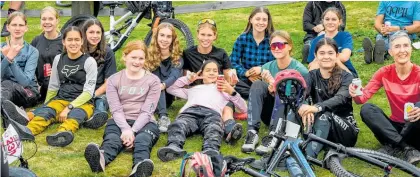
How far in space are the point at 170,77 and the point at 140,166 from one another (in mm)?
1601

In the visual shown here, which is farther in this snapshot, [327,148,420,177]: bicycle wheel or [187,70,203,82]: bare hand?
[187,70,203,82]: bare hand

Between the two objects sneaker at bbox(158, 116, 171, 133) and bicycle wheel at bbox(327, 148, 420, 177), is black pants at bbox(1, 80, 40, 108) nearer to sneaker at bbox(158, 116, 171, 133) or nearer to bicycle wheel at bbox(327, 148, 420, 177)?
sneaker at bbox(158, 116, 171, 133)

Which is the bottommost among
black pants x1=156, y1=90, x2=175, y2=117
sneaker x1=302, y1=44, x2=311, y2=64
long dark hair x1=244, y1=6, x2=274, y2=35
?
black pants x1=156, y1=90, x2=175, y2=117

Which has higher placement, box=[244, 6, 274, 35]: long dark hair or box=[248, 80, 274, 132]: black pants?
box=[244, 6, 274, 35]: long dark hair

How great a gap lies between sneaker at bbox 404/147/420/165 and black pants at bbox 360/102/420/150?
81 millimetres

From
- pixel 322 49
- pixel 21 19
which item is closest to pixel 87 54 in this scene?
pixel 21 19

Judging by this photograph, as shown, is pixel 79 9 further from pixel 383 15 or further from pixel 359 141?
pixel 359 141

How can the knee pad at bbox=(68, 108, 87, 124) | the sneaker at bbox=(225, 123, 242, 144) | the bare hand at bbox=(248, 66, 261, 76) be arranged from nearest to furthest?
1. the sneaker at bbox=(225, 123, 242, 144)
2. the knee pad at bbox=(68, 108, 87, 124)
3. the bare hand at bbox=(248, 66, 261, 76)

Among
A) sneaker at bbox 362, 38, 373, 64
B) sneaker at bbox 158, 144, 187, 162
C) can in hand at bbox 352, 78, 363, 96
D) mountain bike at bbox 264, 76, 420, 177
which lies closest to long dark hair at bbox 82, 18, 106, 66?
sneaker at bbox 158, 144, 187, 162

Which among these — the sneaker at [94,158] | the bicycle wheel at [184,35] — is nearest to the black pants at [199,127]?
the sneaker at [94,158]

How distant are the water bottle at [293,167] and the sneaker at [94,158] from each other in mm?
1439

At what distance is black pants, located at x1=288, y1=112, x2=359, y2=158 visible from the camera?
560cm

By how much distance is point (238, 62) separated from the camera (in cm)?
716

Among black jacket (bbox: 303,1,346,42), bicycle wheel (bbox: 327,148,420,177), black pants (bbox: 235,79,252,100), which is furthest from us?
black jacket (bbox: 303,1,346,42)
